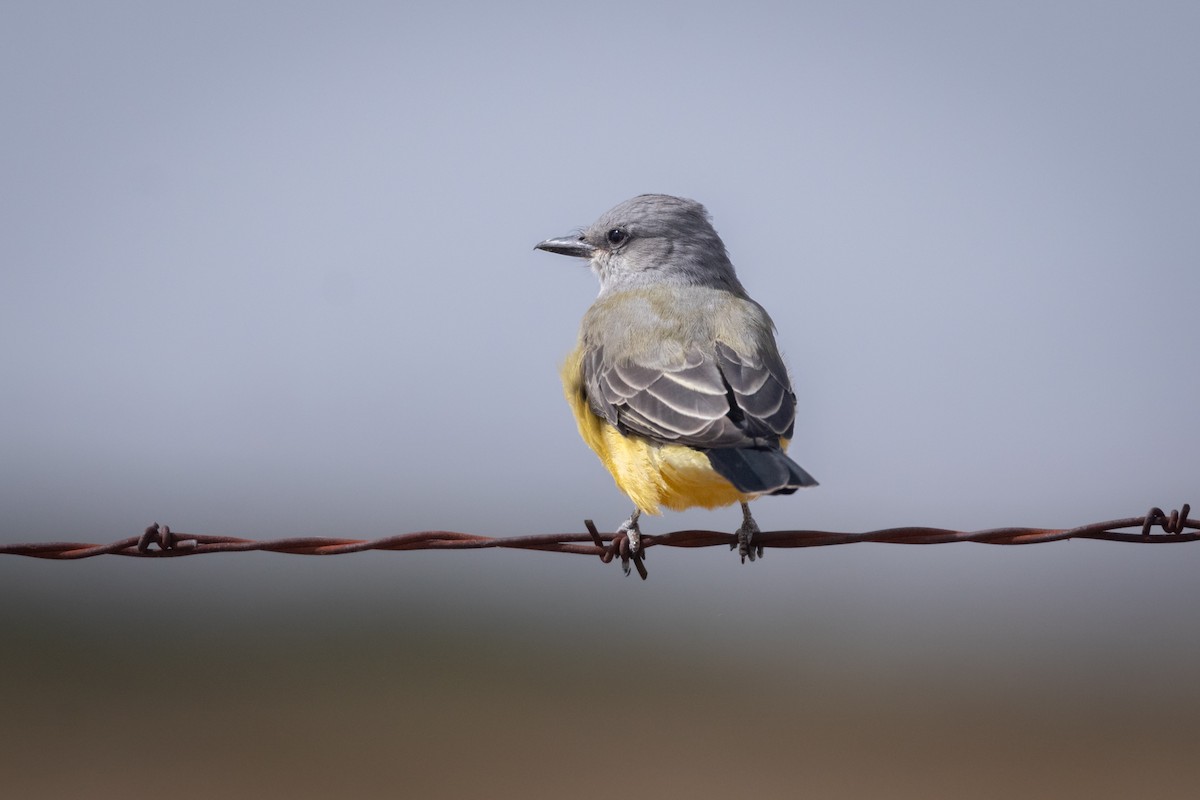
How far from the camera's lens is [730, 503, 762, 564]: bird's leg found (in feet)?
17.2

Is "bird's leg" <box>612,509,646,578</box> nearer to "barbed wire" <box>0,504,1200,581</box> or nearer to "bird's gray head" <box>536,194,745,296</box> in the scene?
"barbed wire" <box>0,504,1200,581</box>

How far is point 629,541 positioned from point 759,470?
0.69 m

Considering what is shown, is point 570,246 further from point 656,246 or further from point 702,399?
point 702,399

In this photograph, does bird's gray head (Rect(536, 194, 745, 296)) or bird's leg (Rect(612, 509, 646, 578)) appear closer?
bird's leg (Rect(612, 509, 646, 578))

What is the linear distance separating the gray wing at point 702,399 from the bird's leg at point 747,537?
0.44m

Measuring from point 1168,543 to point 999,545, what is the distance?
514 millimetres

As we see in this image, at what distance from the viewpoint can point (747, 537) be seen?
5.23 metres

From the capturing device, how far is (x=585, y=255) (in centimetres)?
791

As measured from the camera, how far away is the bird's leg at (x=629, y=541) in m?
4.66

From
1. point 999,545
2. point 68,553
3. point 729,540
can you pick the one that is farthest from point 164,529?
point 999,545

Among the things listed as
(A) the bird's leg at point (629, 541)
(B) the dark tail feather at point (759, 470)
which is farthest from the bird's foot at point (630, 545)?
(B) the dark tail feather at point (759, 470)

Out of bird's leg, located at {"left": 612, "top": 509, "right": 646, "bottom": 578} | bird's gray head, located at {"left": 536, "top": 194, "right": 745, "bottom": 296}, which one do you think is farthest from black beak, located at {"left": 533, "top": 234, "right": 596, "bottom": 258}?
bird's leg, located at {"left": 612, "top": 509, "right": 646, "bottom": 578}

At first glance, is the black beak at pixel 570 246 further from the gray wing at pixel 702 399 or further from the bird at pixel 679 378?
the gray wing at pixel 702 399

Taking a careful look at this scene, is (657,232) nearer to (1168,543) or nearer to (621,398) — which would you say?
(621,398)
